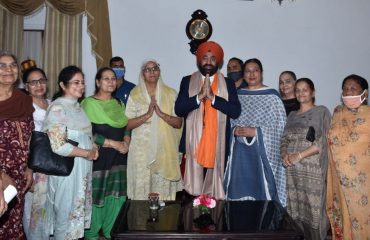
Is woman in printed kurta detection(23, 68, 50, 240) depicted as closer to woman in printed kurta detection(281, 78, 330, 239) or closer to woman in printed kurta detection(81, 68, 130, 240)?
woman in printed kurta detection(81, 68, 130, 240)

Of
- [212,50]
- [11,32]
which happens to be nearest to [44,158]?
[212,50]

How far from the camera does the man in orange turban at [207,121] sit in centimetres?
345

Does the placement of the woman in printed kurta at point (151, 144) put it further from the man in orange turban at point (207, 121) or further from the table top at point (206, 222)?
the table top at point (206, 222)

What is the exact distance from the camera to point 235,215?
2.72 metres

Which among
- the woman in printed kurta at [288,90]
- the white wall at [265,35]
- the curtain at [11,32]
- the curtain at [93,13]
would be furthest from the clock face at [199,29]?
the curtain at [11,32]

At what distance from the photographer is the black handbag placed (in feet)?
9.08

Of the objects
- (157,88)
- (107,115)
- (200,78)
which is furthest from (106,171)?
(200,78)

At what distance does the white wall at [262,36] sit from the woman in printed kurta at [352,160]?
268 centimetres

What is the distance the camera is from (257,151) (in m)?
3.52

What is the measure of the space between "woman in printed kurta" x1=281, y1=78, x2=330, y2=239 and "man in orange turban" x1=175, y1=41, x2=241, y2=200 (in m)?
0.53

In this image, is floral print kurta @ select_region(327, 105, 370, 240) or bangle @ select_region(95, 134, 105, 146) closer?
floral print kurta @ select_region(327, 105, 370, 240)

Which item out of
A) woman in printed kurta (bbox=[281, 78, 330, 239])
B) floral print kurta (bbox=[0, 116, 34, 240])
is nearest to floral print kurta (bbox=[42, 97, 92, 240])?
floral print kurta (bbox=[0, 116, 34, 240])

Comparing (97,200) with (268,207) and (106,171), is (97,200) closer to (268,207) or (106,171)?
(106,171)

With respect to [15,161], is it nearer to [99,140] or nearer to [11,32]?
[99,140]
